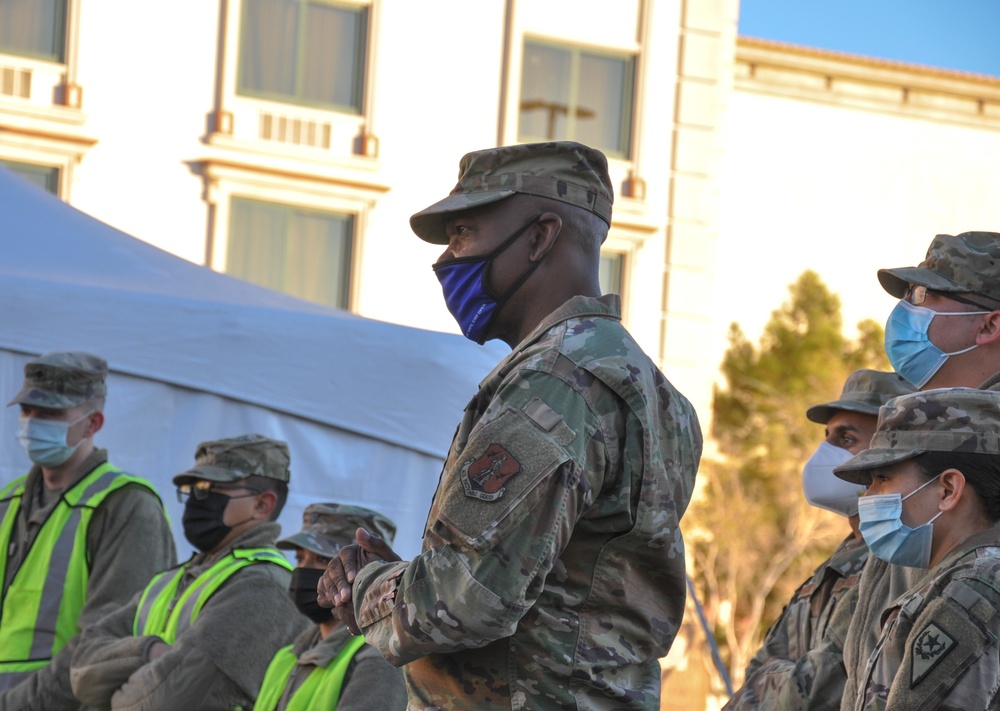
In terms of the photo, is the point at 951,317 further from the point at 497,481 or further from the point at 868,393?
the point at 497,481

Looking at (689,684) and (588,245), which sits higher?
(588,245)

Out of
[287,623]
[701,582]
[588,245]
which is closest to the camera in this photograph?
[588,245]

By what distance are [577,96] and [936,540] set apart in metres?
14.4

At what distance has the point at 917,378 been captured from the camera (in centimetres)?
439

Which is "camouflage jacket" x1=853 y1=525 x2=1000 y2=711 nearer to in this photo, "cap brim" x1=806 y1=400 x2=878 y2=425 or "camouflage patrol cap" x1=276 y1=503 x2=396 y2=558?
"cap brim" x1=806 y1=400 x2=878 y2=425

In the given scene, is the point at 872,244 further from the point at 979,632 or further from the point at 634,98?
the point at 979,632

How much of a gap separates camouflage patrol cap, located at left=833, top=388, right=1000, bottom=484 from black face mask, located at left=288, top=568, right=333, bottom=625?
2.37 metres

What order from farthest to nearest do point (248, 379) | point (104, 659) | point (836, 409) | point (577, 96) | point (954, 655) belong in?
point (577, 96) < point (248, 379) < point (104, 659) < point (836, 409) < point (954, 655)

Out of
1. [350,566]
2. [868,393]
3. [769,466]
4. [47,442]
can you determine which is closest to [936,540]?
[350,566]

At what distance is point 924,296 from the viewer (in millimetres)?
4363

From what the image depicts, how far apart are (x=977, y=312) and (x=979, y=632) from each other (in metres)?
1.32

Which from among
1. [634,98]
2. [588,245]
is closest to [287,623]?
[588,245]

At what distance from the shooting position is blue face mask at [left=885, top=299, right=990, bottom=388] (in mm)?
4324

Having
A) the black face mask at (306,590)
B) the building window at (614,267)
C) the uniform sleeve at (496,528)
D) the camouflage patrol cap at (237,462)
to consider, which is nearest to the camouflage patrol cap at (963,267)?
the uniform sleeve at (496,528)
